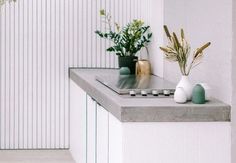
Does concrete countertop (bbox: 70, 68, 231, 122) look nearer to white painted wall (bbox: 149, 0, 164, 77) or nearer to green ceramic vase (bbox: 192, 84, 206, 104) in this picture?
green ceramic vase (bbox: 192, 84, 206, 104)

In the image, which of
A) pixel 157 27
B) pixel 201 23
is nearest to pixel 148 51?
pixel 157 27

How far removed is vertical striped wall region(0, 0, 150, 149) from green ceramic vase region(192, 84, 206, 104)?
2831 millimetres

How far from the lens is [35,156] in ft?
19.6

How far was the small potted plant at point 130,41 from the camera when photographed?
5754 millimetres

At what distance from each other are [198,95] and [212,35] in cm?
52

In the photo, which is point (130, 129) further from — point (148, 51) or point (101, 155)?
point (148, 51)

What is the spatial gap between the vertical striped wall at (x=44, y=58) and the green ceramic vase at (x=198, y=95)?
9.29 feet

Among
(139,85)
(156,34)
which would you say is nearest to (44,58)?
(156,34)

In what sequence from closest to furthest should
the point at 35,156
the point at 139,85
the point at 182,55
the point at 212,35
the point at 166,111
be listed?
the point at 166,111 < the point at 182,55 < the point at 212,35 < the point at 139,85 < the point at 35,156

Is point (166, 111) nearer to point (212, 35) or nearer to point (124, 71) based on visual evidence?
point (212, 35)

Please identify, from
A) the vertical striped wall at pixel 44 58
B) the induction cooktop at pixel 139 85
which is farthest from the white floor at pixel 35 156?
the induction cooktop at pixel 139 85

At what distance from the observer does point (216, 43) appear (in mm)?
3664

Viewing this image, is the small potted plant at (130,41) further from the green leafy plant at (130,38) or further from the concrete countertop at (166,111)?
the concrete countertop at (166,111)

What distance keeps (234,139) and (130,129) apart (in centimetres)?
55
